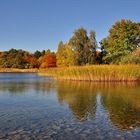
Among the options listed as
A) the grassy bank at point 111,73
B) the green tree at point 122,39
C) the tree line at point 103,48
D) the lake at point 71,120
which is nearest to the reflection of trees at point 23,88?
the grassy bank at point 111,73

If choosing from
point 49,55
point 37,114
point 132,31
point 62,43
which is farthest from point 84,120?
point 49,55

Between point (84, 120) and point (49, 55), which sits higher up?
point (49, 55)

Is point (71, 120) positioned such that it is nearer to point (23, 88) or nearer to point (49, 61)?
point (23, 88)

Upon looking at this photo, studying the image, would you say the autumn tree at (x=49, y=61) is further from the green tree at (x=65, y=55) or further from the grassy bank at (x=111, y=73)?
the grassy bank at (x=111, y=73)

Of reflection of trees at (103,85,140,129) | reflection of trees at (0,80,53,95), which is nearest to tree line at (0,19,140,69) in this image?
reflection of trees at (0,80,53,95)

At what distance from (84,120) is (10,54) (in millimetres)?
90289

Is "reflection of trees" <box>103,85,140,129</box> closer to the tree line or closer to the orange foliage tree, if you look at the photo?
the tree line

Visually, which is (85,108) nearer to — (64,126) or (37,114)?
(37,114)

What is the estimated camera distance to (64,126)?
9.41m

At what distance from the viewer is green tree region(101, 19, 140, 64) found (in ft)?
149

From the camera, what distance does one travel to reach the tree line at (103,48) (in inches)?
1783

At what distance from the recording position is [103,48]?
55.4 metres

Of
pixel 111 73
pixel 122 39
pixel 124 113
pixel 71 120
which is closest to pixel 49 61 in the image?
pixel 122 39

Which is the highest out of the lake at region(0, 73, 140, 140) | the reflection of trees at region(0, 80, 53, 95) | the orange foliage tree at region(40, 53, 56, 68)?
the orange foliage tree at region(40, 53, 56, 68)
